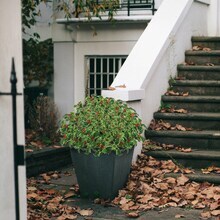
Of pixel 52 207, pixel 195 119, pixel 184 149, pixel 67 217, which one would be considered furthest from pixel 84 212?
pixel 195 119

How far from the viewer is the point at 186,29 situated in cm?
996

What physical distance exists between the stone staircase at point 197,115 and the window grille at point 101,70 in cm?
244

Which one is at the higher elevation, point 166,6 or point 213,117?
point 166,6

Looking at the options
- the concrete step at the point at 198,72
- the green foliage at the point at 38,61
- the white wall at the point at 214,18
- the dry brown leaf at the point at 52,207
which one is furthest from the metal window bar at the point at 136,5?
the dry brown leaf at the point at 52,207

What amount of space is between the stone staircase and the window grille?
2436mm

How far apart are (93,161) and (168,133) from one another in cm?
170

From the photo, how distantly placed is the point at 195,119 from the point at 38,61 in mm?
4942

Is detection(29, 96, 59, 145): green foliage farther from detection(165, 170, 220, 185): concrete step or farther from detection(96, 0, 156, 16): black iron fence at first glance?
detection(165, 170, 220, 185): concrete step

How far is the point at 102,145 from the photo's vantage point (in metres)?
6.70

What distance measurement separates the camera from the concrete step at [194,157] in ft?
24.8

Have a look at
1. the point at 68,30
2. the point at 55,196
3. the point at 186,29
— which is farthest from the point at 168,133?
the point at 68,30

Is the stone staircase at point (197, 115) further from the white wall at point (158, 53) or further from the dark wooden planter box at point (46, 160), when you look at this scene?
the dark wooden planter box at point (46, 160)

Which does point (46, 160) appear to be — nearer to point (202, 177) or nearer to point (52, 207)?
point (52, 207)

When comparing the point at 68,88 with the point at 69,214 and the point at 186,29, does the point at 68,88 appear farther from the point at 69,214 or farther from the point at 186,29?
the point at 69,214
